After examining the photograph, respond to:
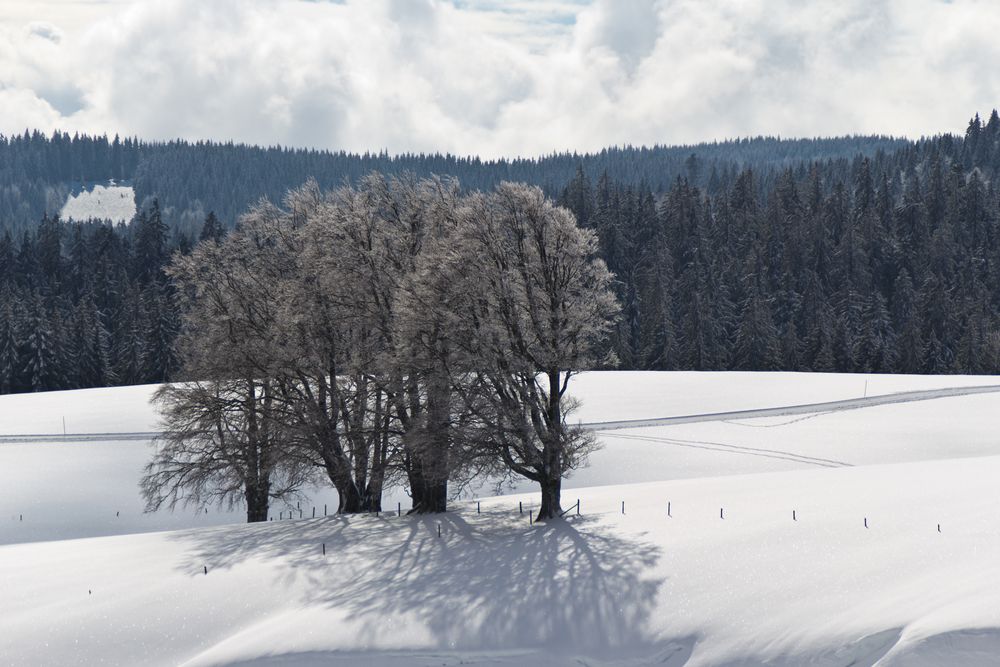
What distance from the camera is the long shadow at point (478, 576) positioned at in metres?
22.6

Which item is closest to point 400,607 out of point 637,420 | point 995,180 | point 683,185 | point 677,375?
point 637,420

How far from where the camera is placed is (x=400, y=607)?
2427cm

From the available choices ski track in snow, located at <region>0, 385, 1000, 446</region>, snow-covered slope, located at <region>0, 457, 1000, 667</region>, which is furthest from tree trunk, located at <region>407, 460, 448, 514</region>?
ski track in snow, located at <region>0, 385, 1000, 446</region>

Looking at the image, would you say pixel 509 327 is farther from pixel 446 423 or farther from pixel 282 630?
pixel 282 630

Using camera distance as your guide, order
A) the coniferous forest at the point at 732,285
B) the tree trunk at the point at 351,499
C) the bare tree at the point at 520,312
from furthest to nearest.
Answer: the coniferous forest at the point at 732,285 < the tree trunk at the point at 351,499 < the bare tree at the point at 520,312

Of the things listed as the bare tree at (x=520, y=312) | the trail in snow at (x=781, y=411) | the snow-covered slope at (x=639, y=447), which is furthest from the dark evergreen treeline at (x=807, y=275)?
the bare tree at (x=520, y=312)

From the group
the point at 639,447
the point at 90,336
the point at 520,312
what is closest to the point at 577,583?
the point at 520,312

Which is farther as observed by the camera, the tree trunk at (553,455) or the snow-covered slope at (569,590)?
the tree trunk at (553,455)

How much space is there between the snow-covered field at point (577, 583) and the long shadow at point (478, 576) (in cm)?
7

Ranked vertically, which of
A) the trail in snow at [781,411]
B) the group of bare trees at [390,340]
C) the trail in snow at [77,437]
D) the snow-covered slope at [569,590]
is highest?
the group of bare trees at [390,340]

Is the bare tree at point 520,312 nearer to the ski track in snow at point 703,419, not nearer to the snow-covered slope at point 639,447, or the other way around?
the snow-covered slope at point 639,447

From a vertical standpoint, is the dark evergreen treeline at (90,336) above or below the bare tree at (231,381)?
above

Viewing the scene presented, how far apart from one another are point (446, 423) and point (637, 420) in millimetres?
28122

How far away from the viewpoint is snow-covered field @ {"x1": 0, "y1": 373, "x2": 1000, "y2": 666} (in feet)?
68.7
